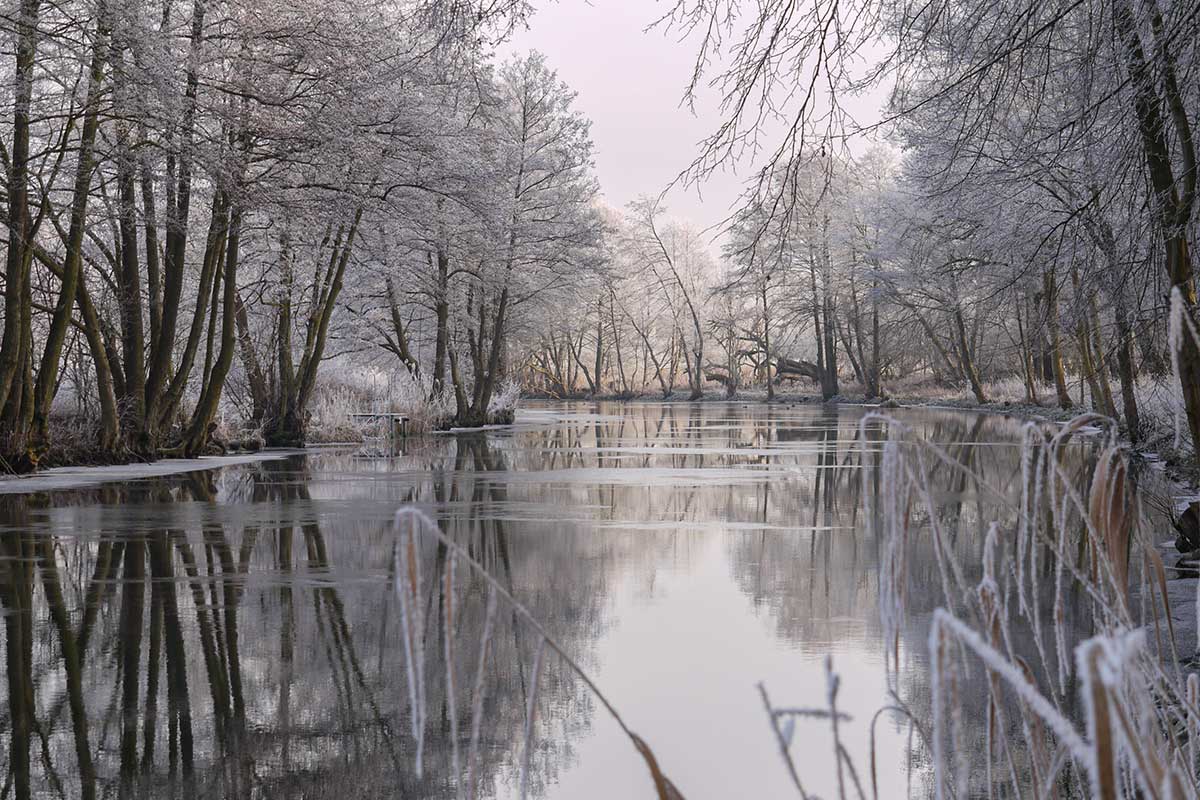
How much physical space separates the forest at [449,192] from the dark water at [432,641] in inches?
67.1

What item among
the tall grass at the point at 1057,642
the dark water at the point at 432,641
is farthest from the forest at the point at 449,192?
the dark water at the point at 432,641

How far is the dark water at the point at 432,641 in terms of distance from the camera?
3.96 metres

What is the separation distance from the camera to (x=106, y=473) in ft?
48.1

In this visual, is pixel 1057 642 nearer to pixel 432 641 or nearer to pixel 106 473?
pixel 432 641

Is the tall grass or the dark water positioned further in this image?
the dark water

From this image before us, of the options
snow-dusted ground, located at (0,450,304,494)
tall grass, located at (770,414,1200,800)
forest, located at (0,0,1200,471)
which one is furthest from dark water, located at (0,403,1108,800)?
forest, located at (0,0,1200,471)

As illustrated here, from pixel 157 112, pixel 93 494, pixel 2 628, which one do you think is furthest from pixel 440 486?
pixel 2 628

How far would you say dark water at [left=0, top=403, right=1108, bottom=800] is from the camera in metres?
3.96

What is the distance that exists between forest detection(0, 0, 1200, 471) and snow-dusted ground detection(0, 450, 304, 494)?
38 centimetres

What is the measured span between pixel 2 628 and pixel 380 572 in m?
2.38

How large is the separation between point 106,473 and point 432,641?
10.3 m

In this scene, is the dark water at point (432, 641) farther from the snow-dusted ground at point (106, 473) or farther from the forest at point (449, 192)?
the forest at point (449, 192)

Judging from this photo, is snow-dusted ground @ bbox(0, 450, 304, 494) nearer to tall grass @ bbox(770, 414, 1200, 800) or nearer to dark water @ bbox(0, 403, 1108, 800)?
dark water @ bbox(0, 403, 1108, 800)

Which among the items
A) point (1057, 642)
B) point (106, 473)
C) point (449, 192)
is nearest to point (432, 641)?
point (1057, 642)
